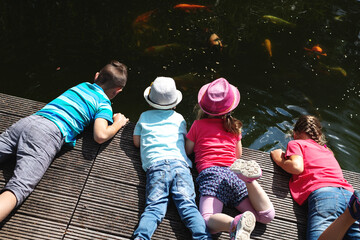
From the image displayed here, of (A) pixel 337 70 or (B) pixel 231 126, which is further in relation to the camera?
(A) pixel 337 70

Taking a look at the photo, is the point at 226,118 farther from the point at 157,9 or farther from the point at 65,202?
the point at 157,9

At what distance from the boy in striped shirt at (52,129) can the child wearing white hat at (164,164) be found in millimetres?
403

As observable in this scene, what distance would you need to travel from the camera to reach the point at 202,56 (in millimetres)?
5664

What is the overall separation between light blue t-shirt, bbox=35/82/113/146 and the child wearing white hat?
43 centimetres

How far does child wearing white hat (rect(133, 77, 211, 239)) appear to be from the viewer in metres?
2.66

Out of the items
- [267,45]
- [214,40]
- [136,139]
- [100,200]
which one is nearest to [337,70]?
[267,45]

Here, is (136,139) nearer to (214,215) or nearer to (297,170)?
(214,215)

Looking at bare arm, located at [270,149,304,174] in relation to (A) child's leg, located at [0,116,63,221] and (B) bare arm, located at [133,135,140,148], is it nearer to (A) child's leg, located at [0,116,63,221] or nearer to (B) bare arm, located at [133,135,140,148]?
(B) bare arm, located at [133,135,140,148]

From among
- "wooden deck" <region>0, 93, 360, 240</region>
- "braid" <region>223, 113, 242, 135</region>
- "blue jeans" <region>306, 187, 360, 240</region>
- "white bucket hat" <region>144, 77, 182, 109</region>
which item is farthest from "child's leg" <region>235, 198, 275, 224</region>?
"white bucket hat" <region>144, 77, 182, 109</region>

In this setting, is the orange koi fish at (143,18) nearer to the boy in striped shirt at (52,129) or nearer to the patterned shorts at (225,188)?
the boy in striped shirt at (52,129)

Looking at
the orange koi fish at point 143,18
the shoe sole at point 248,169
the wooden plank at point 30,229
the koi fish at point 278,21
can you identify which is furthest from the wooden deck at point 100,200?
the koi fish at point 278,21

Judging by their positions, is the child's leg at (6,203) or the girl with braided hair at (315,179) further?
the girl with braided hair at (315,179)

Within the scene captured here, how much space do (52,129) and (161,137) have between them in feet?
3.15

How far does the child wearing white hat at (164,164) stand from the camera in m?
2.66
